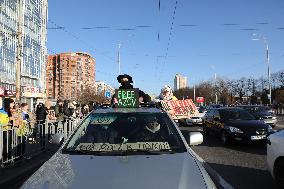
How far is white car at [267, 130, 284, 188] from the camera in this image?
6.62m

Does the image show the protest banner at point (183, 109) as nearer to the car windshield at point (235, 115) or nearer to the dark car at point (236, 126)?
the dark car at point (236, 126)

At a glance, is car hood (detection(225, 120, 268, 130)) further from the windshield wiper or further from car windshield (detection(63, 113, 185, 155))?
the windshield wiper

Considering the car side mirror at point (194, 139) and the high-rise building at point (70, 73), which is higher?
the high-rise building at point (70, 73)

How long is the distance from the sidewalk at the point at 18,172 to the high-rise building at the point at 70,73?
78981 mm

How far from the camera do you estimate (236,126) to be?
13.7 m

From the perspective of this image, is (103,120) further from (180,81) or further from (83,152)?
(180,81)

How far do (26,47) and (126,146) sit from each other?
61275 millimetres

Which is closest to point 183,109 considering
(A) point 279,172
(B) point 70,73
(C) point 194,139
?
(A) point 279,172

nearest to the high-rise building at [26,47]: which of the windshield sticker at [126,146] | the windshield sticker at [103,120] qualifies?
the windshield sticker at [103,120]

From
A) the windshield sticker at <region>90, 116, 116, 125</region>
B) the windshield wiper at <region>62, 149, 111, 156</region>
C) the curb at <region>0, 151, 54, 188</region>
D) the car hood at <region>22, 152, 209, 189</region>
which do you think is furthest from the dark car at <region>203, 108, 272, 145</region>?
the windshield wiper at <region>62, 149, 111, 156</region>

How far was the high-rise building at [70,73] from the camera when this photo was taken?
91750 mm

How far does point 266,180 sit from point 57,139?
4363 millimetres

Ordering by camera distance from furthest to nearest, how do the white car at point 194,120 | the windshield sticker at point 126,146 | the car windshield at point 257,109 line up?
the car windshield at point 257,109 → the white car at point 194,120 → the windshield sticker at point 126,146

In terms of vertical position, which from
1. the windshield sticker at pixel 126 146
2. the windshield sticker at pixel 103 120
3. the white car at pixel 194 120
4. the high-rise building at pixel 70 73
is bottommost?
the white car at pixel 194 120
